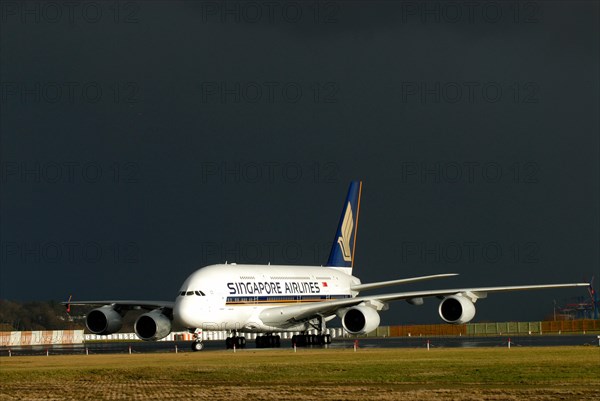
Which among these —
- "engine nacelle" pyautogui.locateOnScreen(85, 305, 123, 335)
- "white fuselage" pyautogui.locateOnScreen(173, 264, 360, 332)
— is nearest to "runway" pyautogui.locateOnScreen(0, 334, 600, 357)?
"engine nacelle" pyautogui.locateOnScreen(85, 305, 123, 335)

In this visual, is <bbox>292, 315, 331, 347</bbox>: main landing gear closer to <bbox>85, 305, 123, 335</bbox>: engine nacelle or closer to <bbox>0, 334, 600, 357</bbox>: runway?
<bbox>0, 334, 600, 357</bbox>: runway

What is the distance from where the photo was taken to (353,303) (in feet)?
195

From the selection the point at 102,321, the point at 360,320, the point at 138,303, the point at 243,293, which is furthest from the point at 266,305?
the point at 102,321

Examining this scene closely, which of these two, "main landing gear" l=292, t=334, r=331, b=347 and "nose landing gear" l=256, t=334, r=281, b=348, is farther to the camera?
"main landing gear" l=292, t=334, r=331, b=347

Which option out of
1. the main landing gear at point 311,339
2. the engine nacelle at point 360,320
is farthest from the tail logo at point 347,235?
the engine nacelle at point 360,320

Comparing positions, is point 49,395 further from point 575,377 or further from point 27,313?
point 27,313

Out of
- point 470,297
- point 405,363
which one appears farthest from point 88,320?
point 405,363

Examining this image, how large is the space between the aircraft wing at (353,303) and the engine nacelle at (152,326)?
5.55 metres

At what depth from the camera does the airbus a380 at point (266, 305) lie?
56344mm

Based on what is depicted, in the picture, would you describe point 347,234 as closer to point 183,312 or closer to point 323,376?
point 183,312

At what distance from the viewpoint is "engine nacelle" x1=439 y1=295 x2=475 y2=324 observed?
56719 mm

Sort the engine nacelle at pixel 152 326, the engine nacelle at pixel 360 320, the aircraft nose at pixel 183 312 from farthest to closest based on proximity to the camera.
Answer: the engine nacelle at pixel 152 326
the engine nacelle at pixel 360 320
the aircraft nose at pixel 183 312

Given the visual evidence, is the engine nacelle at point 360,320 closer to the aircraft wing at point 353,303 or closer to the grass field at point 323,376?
the aircraft wing at point 353,303

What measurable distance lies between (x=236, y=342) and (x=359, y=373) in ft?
80.0
